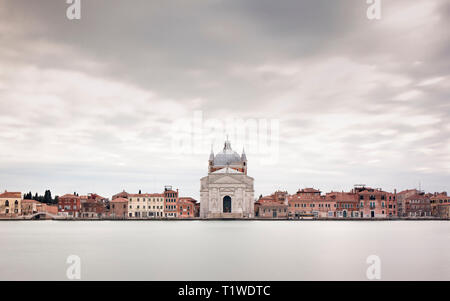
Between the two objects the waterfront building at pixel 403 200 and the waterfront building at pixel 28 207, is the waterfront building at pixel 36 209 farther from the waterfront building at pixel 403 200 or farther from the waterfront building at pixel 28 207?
the waterfront building at pixel 403 200

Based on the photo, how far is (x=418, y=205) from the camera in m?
86.7

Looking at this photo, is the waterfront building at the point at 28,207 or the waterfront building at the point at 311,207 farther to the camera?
the waterfront building at the point at 28,207

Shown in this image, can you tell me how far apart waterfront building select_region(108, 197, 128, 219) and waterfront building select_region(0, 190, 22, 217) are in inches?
586

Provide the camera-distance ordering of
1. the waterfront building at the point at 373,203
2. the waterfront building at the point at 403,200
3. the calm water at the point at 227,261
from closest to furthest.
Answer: the calm water at the point at 227,261 → the waterfront building at the point at 373,203 → the waterfront building at the point at 403,200

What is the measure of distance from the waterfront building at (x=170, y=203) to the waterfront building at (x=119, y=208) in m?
6.96

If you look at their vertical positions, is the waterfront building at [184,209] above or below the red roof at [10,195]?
below

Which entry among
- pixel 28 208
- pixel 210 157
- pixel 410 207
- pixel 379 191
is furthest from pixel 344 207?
pixel 28 208

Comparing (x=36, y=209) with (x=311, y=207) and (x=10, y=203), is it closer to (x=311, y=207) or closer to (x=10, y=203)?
(x=10, y=203)

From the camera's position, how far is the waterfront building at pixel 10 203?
81231 mm

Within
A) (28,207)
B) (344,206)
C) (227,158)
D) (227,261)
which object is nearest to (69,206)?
(28,207)

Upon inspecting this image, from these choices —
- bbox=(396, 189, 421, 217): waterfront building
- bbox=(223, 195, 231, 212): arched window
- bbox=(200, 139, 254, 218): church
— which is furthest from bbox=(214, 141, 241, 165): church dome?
bbox=(396, 189, 421, 217): waterfront building

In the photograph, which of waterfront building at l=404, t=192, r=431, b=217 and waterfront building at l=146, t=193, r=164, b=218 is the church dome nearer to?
waterfront building at l=146, t=193, r=164, b=218

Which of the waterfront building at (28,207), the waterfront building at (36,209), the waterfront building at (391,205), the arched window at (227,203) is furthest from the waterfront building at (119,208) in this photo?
the waterfront building at (391,205)

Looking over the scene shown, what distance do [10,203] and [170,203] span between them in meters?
25.8
